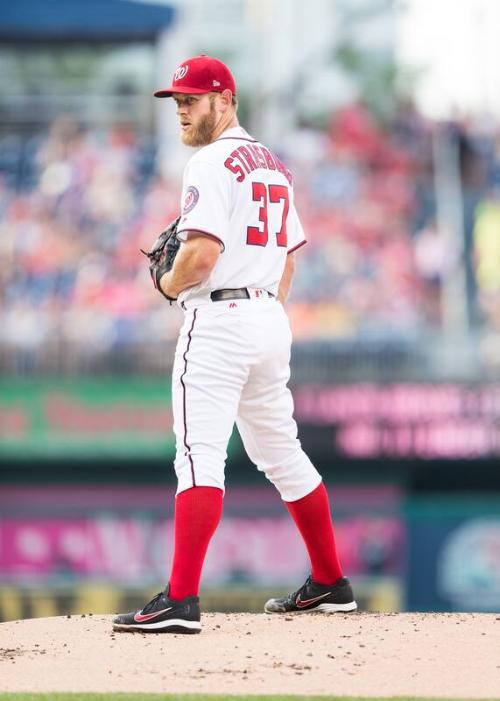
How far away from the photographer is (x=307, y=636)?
165 inches

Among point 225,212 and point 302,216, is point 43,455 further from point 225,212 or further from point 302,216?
point 225,212

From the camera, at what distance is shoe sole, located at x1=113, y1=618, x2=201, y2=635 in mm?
4152

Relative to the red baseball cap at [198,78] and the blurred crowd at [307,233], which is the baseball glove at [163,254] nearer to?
the red baseball cap at [198,78]

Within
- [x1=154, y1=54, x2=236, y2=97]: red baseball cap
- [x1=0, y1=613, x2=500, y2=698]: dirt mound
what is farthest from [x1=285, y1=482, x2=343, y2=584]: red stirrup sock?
[x1=154, y1=54, x2=236, y2=97]: red baseball cap

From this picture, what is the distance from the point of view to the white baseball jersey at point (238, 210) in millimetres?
4125

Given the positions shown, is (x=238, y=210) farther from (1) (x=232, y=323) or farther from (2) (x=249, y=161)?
(1) (x=232, y=323)

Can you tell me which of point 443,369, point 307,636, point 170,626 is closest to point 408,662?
point 307,636

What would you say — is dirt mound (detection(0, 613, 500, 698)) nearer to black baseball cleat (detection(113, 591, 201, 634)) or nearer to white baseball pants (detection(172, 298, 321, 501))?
black baseball cleat (detection(113, 591, 201, 634))

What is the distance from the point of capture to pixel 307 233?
13953 mm

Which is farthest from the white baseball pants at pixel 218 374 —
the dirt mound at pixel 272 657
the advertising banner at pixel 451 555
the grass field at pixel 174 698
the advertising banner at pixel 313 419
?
the advertising banner at pixel 451 555

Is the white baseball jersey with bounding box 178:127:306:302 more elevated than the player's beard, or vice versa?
the player's beard

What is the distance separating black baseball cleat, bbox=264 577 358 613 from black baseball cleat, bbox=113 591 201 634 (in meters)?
0.56

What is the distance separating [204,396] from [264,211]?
62 cm

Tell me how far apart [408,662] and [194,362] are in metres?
1.09
